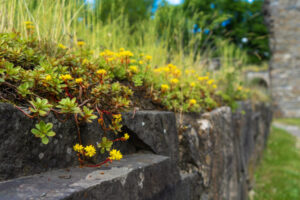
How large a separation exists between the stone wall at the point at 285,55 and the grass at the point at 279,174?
9231 mm

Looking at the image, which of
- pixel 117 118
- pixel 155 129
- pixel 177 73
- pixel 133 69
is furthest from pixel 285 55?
pixel 117 118

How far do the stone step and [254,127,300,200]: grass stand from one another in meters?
3.11

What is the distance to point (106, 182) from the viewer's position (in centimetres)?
91

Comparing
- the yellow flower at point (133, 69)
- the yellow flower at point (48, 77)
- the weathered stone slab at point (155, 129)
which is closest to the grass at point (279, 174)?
the weathered stone slab at point (155, 129)

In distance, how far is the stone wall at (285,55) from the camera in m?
14.6

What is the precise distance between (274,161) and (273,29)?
12.1 m

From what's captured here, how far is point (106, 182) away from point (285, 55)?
16.4 metres

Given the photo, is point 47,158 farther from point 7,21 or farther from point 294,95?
point 294,95

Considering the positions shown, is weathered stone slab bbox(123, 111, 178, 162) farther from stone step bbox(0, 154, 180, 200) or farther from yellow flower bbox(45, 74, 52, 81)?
yellow flower bbox(45, 74, 52, 81)

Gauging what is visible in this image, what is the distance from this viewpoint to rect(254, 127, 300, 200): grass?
3791 millimetres

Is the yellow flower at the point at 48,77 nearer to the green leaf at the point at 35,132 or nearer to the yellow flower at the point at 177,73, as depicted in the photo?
the green leaf at the point at 35,132

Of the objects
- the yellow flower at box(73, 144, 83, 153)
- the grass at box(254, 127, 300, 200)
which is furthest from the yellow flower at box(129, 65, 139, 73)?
the grass at box(254, 127, 300, 200)

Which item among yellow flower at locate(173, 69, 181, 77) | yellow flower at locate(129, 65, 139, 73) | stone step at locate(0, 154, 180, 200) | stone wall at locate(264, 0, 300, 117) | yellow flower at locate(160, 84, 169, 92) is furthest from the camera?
stone wall at locate(264, 0, 300, 117)

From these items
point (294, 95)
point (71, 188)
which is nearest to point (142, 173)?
point (71, 188)
